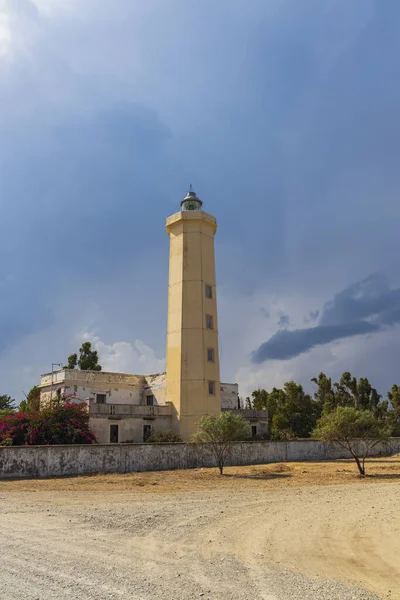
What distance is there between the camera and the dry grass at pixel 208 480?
20969 mm

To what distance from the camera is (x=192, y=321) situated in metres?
45.0

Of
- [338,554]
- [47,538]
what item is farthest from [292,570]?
[47,538]

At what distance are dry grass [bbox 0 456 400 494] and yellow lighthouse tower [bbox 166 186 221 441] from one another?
45.0ft

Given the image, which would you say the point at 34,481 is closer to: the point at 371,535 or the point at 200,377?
the point at 371,535

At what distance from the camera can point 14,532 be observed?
36.7ft

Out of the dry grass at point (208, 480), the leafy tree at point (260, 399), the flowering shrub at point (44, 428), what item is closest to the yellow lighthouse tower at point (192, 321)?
the flowering shrub at point (44, 428)

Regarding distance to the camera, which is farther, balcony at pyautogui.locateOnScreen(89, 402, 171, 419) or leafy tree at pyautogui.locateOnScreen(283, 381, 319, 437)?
leafy tree at pyautogui.locateOnScreen(283, 381, 319, 437)

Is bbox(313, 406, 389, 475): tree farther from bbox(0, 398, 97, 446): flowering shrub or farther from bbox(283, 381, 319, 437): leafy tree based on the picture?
bbox(283, 381, 319, 437): leafy tree

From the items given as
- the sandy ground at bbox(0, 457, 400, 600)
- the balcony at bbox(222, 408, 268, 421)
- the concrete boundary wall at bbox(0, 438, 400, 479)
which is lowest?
the sandy ground at bbox(0, 457, 400, 600)

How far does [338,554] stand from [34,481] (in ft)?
59.9

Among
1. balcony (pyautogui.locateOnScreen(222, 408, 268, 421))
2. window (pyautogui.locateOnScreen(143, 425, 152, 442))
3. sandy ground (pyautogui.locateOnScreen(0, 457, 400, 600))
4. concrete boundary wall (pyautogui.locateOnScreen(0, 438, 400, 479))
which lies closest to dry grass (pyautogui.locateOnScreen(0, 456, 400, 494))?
sandy ground (pyautogui.locateOnScreen(0, 457, 400, 600))

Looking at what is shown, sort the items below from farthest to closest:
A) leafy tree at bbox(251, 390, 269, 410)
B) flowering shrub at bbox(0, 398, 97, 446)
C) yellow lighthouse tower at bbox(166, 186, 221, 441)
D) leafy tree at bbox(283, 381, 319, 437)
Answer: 1. leafy tree at bbox(251, 390, 269, 410)
2. leafy tree at bbox(283, 381, 319, 437)
3. yellow lighthouse tower at bbox(166, 186, 221, 441)
4. flowering shrub at bbox(0, 398, 97, 446)

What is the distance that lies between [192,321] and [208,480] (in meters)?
22.3

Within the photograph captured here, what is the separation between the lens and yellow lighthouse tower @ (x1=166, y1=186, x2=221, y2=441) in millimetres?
43500
